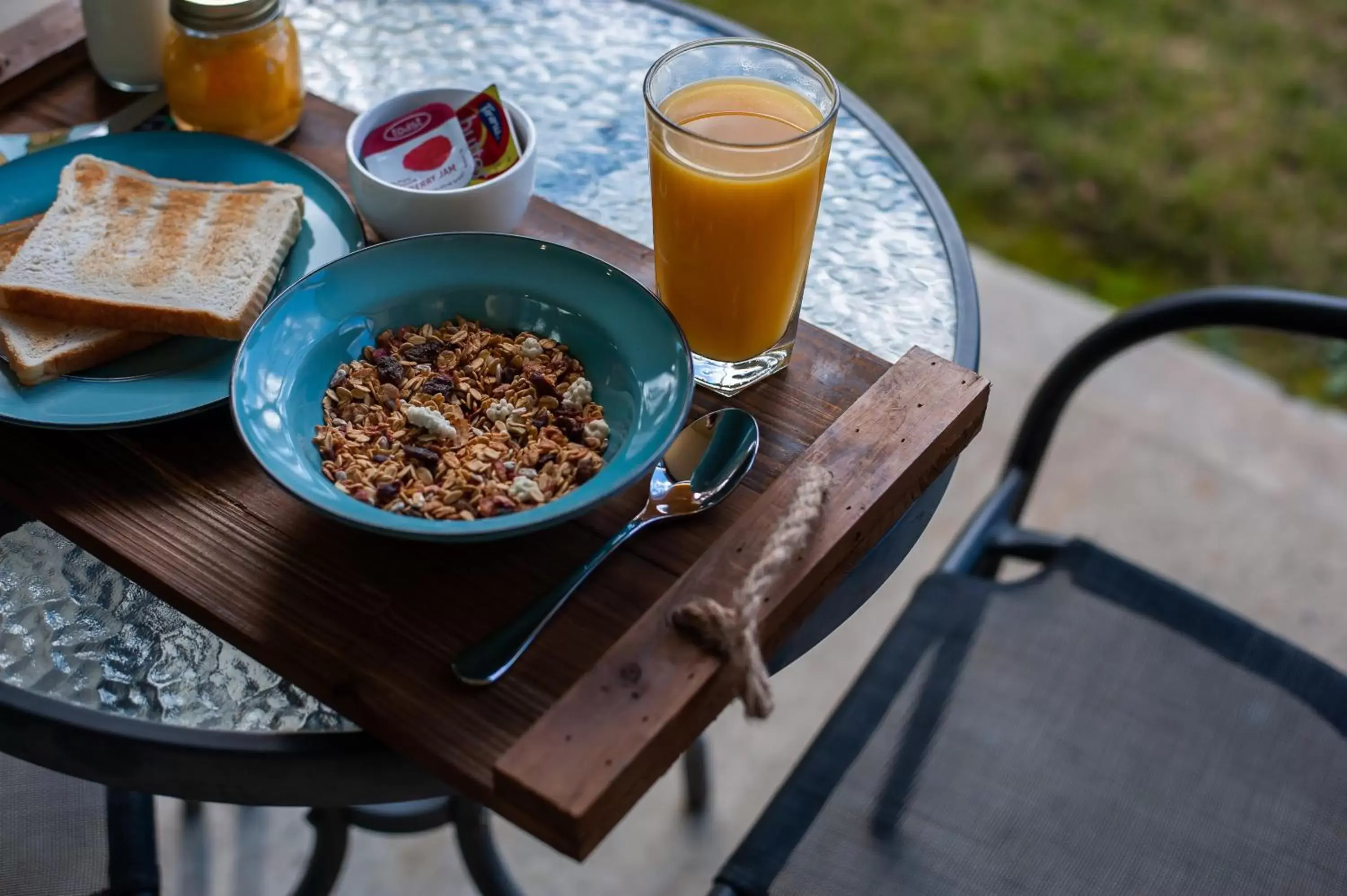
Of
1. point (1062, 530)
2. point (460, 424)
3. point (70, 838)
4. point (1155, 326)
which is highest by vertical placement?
point (460, 424)

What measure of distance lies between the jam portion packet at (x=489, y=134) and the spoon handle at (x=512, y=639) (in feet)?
1.17

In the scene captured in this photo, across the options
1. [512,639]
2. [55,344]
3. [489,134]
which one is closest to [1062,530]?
[489,134]

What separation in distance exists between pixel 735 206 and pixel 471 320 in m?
0.20

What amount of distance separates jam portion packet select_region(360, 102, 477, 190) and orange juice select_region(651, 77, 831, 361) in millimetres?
186

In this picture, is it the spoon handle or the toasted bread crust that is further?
the toasted bread crust

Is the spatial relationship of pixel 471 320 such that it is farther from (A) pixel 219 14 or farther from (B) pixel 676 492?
(A) pixel 219 14

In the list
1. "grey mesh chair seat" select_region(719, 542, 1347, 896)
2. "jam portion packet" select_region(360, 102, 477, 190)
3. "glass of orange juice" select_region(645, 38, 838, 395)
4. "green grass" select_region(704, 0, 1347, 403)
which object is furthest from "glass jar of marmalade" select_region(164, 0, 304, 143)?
"green grass" select_region(704, 0, 1347, 403)

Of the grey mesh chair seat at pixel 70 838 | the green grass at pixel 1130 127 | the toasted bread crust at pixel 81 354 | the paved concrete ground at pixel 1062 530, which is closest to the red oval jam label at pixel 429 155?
the toasted bread crust at pixel 81 354

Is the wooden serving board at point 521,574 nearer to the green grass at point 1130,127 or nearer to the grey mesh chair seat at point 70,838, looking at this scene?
the grey mesh chair seat at point 70,838

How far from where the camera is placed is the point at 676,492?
77 centimetres

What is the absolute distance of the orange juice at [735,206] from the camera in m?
0.77

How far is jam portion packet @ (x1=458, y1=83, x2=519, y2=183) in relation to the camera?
0.94 m

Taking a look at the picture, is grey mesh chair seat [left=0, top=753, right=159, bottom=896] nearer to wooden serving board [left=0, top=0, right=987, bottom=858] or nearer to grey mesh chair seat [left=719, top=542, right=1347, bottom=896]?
wooden serving board [left=0, top=0, right=987, bottom=858]

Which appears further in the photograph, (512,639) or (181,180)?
(181,180)
